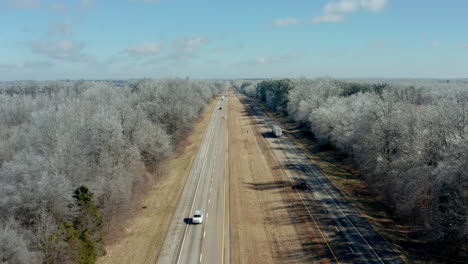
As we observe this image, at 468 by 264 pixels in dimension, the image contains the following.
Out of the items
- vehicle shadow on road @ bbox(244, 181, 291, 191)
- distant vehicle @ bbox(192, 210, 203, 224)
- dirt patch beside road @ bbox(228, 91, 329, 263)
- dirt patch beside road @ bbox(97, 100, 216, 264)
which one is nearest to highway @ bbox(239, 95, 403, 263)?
dirt patch beside road @ bbox(228, 91, 329, 263)

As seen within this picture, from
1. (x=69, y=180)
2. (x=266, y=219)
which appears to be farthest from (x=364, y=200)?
(x=69, y=180)

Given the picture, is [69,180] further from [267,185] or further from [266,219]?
[267,185]

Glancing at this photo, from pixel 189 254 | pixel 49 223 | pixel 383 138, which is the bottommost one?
pixel 189 254

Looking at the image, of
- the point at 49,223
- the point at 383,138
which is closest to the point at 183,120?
the point at 383,138

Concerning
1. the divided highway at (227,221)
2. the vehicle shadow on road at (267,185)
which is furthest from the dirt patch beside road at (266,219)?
the divided highway at (227,221)

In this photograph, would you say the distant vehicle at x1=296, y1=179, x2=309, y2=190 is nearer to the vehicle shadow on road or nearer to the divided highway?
the divided highway

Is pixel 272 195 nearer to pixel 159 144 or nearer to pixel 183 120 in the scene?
pixel 159 144
